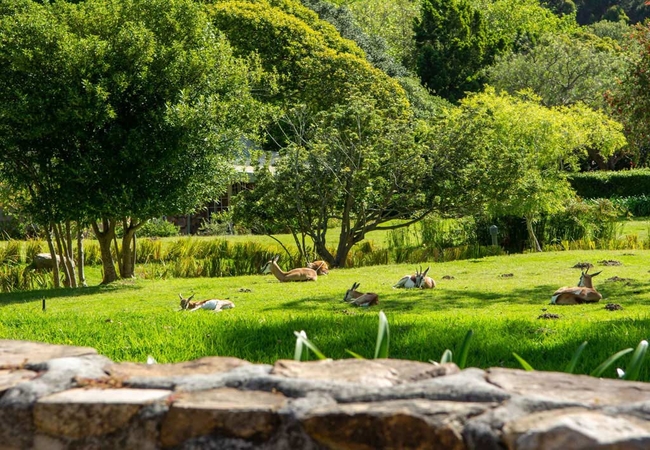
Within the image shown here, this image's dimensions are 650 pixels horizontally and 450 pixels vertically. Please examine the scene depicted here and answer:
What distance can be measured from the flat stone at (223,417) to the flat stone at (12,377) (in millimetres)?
664

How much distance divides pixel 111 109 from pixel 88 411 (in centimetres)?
1328

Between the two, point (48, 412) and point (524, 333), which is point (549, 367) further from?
point (48, 412)

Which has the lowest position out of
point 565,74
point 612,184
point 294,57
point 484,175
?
point 612,184

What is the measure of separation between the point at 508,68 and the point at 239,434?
47795 millimetres

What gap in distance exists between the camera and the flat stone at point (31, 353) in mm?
3404

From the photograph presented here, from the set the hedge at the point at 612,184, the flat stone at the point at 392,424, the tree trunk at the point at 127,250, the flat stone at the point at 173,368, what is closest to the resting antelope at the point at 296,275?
the tree trunk at the point at 127,250

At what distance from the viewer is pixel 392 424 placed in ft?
8.53

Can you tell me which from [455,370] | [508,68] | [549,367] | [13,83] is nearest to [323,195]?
[13,83]

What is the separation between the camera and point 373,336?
7.39 metres

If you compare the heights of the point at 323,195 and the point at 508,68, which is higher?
the point at 508,68

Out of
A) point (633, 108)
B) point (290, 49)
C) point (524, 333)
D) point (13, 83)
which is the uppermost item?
point (290, 49)

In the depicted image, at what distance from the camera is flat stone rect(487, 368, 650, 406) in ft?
8.64

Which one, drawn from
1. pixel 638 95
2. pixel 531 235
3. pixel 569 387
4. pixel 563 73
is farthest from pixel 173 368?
pixel 563 73

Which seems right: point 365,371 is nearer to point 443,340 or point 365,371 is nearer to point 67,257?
point 443,340
